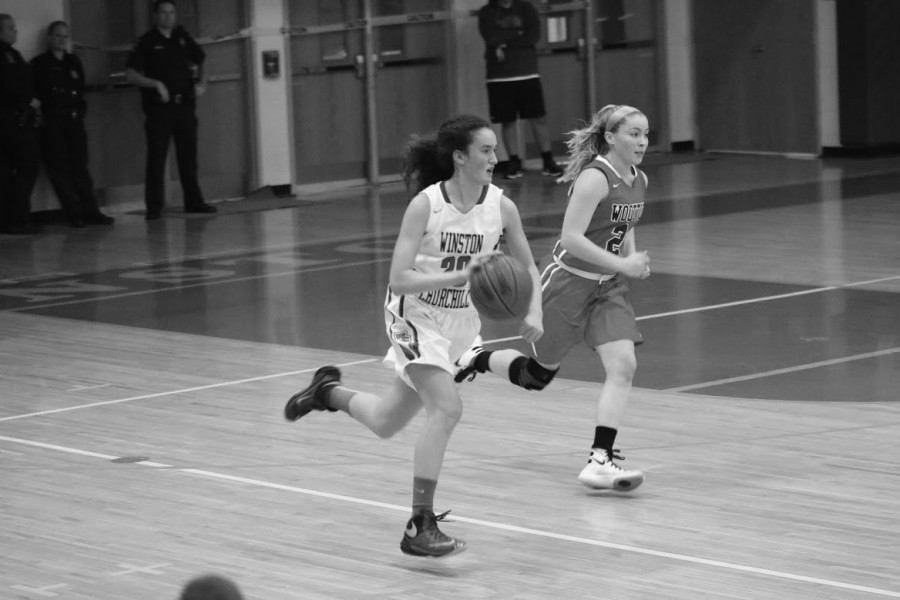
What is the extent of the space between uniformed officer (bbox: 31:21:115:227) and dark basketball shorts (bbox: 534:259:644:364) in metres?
10.7

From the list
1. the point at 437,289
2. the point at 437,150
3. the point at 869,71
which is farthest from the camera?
the point at 869,71

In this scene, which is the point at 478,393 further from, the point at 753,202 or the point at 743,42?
Answer: the point at 743,42

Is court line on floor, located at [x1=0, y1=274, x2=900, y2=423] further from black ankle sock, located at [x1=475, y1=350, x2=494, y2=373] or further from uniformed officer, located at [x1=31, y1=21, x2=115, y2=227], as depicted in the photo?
uniformed officer, located at [x1=31, y1=21, x2=115, y2=227]

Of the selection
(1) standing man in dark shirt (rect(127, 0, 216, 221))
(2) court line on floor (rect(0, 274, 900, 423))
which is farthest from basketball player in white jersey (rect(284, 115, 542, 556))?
(1) standing man in dark shirt (rect(127, 0, 216, 221))

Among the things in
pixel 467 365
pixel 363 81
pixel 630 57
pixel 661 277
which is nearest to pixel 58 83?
pixel 363 81

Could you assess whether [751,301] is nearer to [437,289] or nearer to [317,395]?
[317,395]

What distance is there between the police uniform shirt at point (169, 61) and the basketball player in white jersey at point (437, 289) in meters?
11.4

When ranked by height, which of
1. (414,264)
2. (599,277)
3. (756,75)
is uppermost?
(756,75)

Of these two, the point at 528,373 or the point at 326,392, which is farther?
the point at 528,373

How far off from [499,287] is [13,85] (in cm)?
1140

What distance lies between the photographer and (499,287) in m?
5.79

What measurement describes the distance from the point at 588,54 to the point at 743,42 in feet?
7.25

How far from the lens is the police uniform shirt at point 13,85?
52.3 ft

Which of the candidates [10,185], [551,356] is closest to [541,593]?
[551,356]
